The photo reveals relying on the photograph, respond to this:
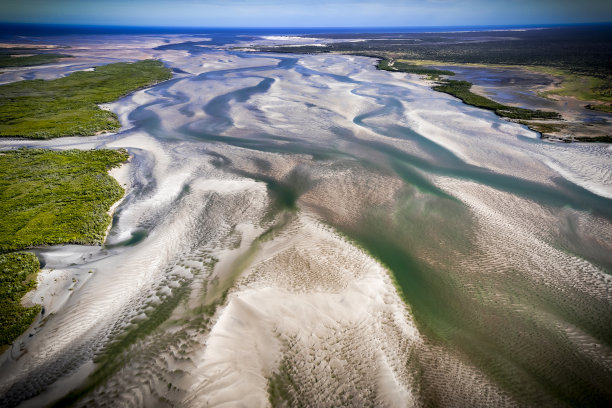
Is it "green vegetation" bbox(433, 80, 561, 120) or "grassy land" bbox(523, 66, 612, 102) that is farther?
"grassy land" bbox(523, 66, 612, 102)

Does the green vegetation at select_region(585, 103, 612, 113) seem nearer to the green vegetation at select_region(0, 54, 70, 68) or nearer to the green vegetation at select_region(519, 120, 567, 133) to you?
the green vegetation at select_region(519, 120, 567, 133)

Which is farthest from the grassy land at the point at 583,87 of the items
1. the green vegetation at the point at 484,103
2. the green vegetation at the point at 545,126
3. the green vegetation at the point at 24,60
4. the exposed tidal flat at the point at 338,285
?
the green vegetation at the point at 24,60

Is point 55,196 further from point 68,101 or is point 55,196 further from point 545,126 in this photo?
point 545,126

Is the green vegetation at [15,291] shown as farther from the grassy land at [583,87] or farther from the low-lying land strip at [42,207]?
the grassy land at [583,87]

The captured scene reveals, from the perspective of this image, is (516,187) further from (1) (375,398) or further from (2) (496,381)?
(1) (375,398)

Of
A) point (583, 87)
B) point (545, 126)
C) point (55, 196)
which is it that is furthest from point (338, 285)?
point (583, 87)

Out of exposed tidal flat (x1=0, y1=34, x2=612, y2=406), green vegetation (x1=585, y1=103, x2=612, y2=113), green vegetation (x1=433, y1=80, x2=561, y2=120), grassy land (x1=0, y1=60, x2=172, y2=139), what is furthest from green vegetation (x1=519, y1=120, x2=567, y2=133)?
grassy land (x1=0, y1=60, x2=172, y2=139)
